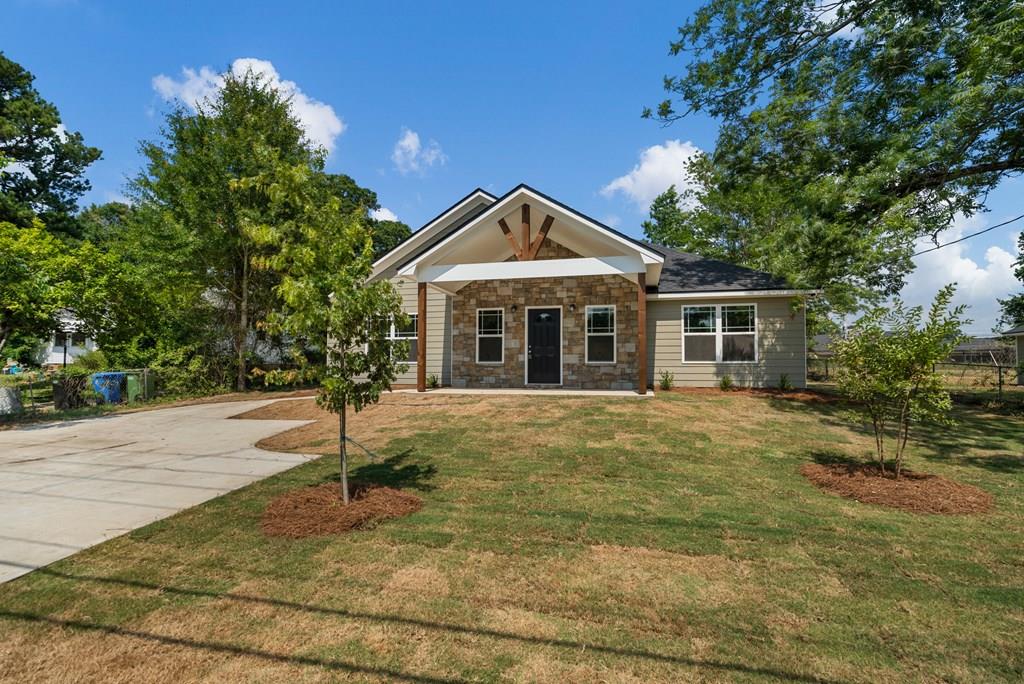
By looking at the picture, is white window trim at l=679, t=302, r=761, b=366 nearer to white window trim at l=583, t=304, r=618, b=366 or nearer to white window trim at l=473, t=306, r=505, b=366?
white window trim at l=583, t=304, r=618, b=366

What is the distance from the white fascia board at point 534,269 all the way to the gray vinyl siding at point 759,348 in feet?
9.66

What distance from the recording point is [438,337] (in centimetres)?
1370

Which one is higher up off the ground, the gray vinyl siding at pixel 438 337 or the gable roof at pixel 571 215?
the gable roof at pixel 571 215

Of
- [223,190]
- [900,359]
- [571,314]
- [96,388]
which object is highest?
[223,190]

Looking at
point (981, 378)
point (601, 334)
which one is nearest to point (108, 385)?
point (601, 334)

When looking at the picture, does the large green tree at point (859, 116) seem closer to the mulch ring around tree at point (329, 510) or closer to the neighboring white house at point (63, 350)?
the mulch ring around tree at point (329, 510)

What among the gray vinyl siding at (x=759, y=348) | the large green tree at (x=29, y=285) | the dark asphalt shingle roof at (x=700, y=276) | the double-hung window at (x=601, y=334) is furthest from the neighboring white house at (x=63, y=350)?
the gray vinyl siding at (x=759, y=348)

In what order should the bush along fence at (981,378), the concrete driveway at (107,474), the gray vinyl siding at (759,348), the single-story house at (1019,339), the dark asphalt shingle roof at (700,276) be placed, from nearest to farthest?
the concrete driveway at (107,474) → the dark asphalt shingle roof at (700,276) → the gray vinyl siding at (759,348) → the bush along fence at (981,378) → the single-story house at (1019,339)

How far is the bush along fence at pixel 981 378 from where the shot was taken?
41.7 ft

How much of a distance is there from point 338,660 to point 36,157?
37217mm

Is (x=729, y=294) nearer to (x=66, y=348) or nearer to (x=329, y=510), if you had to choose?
(x=329, y=510)

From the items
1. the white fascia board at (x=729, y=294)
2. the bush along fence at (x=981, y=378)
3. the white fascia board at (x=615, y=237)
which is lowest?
the bush along fence at (x=981, y=378)

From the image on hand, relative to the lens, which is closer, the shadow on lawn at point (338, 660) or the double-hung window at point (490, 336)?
the shadow on lawn at point (338, 660)

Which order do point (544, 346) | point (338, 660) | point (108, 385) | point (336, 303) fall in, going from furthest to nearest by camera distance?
point (108, 385)
point (544, 346)
point (336, 303)
point (338, 660)
